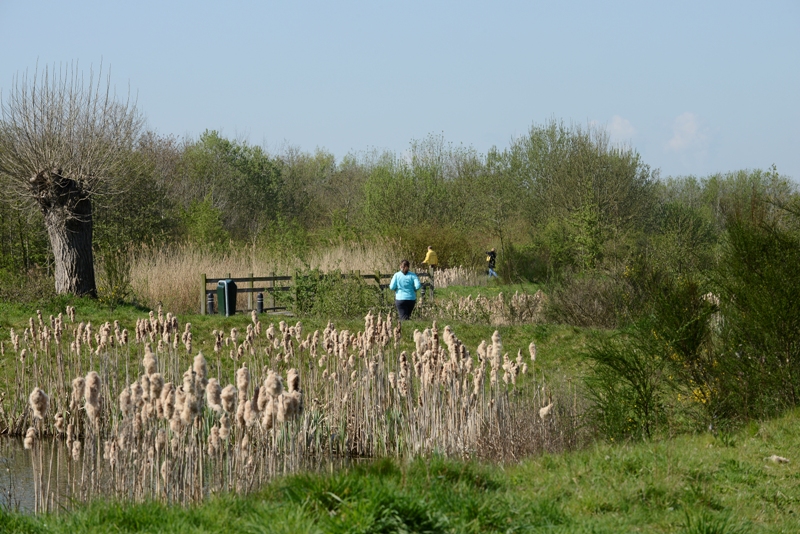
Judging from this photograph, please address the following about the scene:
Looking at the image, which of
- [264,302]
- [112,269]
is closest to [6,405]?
[112,269]

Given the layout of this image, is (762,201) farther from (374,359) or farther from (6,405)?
(6,405)

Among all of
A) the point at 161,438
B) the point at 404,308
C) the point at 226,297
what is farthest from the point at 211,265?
the point at 161,438

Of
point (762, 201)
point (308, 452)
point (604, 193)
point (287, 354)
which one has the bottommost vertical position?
point (308, 452)

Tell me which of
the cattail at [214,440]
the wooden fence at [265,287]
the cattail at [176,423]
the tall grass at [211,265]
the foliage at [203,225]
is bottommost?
the cattail at [214,440]

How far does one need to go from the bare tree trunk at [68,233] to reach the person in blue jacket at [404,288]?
7059 mm

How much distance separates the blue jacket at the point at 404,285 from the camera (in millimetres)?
16812

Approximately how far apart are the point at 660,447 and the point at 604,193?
103 feet

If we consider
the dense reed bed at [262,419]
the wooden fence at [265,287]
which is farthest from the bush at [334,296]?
the dense reed bed at [262,419]

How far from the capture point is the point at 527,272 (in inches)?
1353

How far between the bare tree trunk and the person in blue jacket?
23.2 feet

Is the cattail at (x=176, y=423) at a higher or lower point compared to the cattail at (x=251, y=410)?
lower

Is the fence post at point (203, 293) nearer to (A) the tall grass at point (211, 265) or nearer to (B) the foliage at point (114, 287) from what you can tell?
(A) the tall grass at point (211, 265)

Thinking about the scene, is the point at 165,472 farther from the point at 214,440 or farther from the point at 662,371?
the point at 662,371

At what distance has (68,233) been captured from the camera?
761 inches
